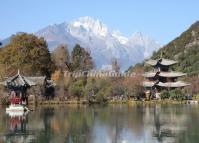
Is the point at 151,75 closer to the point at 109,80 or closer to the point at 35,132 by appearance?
the point at 109,80

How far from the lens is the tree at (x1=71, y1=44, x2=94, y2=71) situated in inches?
3329

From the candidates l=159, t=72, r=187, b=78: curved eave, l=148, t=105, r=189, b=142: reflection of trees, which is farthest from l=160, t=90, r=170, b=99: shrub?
l=148, t=105, r=189, b=142: reflection of trees

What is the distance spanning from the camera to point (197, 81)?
236 feet

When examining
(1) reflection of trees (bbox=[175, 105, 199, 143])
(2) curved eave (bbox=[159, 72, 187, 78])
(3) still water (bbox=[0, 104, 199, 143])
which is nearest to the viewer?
(1) reflection of trees (bbox=[175, 105, 199, 143])

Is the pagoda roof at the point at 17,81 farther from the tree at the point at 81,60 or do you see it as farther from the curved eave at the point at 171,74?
the tree at the point at 81,60

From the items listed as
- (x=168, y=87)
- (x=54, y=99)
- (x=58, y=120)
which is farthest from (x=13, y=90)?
(x=168, y=87)

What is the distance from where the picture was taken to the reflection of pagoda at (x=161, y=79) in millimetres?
70000

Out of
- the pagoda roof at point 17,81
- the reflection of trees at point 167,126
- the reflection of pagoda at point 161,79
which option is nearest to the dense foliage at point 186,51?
the reflection of pagoda at point 161,79

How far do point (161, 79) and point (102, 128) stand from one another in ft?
132

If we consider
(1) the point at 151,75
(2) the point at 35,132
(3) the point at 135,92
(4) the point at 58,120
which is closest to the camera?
(2) the point at 35,132

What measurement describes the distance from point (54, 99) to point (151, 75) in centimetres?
1582

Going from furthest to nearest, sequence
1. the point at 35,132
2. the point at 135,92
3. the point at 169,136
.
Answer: the point at 135,92 < the point at 35,132 < the point at 169,136

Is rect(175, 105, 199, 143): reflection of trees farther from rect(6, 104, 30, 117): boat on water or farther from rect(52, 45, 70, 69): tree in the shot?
rect(52, 45, 70, 69): tree

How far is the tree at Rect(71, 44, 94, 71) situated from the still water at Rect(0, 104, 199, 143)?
41.4 metres
